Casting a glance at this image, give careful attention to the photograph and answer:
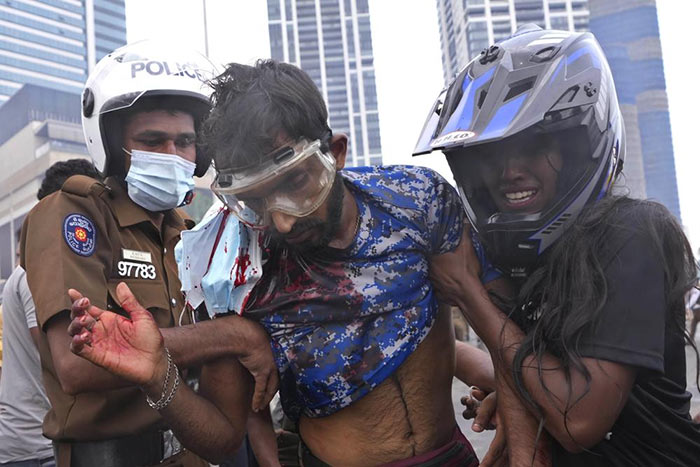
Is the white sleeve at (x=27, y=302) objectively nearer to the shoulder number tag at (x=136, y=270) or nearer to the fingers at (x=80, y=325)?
the shoulder number tag at (x=136, y=270)

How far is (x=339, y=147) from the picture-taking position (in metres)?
2.21

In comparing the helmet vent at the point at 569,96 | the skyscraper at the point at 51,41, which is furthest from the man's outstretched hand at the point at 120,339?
the skyscraper at the point at 51,41

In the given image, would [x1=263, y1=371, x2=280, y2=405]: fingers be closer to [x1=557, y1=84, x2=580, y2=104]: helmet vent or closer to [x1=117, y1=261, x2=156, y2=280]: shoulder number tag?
[x1=117, y1=261, x2=156, y2=280]: shoulder number tag

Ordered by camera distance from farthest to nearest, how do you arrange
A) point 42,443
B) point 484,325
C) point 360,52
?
1. point 360,52
2. point 42,443
3. point 484,325

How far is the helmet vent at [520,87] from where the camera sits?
6.40 ft

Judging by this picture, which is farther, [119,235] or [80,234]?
[119,235]

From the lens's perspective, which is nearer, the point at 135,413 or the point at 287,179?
the point at 287,179

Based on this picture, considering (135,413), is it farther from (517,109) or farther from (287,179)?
(517,109)

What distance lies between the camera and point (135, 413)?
234cm

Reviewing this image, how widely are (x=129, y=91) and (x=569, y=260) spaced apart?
1.85 metres

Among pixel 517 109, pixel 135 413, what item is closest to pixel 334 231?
pixel 517 109

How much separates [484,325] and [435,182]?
57cm

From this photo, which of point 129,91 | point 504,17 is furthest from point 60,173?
point 504,17

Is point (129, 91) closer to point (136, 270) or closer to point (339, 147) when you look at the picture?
point (136, 270)
